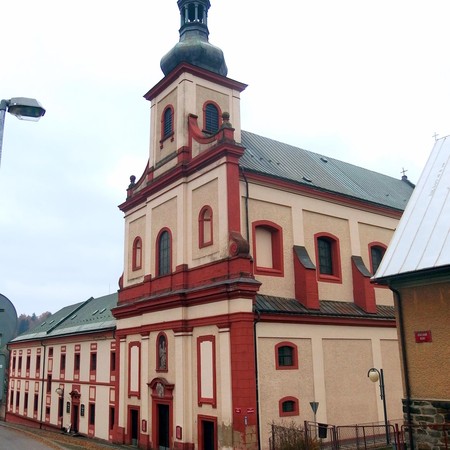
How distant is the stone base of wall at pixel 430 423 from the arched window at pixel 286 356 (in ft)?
29.0

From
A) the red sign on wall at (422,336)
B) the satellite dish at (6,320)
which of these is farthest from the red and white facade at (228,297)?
the satellite dish at (6,320)

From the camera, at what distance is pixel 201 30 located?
30.0 meters

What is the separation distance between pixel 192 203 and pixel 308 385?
394 inches

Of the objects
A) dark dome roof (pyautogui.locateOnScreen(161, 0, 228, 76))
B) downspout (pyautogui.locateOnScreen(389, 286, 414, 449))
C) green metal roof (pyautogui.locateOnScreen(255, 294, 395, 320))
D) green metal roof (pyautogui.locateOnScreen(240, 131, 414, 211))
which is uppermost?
dark dome roof (pyautogui.locateOnScreen(161, 0, 228, 76))

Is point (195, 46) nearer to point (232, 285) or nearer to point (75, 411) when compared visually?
point (232, 285)

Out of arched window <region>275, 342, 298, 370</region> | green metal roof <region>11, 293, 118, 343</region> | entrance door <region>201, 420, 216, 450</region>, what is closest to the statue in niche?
entrance door <region>201, 420, 216, 450</region>

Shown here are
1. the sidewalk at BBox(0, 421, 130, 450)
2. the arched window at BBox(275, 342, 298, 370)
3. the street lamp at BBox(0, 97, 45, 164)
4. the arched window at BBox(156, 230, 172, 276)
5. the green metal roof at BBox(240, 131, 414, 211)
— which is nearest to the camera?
the street lamp at BBox(0, 97, 45, 164)

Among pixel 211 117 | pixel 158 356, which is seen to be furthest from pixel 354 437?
pixel 211 117

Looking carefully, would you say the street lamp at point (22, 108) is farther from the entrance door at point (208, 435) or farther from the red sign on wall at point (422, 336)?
the entrance door at point (208, 435)

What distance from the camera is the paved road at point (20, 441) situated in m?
29.1

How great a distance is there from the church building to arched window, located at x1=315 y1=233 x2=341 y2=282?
8cm

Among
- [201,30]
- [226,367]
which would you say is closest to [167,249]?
[226,367]

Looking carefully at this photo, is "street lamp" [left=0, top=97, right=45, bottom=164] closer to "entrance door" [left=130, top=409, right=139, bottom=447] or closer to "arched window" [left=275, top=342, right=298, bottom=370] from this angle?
"arched window" [left=275, top=342, right=298, bottom=370]

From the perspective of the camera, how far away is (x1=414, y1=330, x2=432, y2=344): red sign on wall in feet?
45.4
